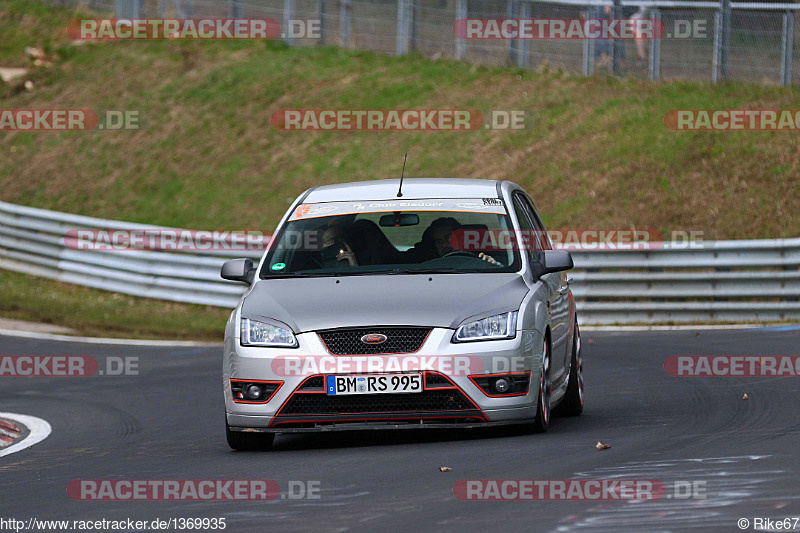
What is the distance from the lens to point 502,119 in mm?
26188

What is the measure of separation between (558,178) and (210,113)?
11.1 m

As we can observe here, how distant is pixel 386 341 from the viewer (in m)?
8.18

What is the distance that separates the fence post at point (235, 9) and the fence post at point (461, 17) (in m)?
7.77

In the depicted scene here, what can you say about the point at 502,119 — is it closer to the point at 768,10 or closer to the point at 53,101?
the point at 768,10

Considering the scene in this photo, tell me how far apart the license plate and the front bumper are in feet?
0.12

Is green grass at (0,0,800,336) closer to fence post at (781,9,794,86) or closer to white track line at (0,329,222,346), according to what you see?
fence post at (781,9,794,86)

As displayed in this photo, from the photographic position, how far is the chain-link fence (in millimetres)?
23734

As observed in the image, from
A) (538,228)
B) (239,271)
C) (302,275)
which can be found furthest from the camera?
(538,228)

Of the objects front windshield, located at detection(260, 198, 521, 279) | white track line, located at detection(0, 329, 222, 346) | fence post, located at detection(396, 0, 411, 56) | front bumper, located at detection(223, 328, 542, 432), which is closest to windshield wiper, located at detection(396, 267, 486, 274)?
front windshield, located at detection(260, 198, 521, 279)

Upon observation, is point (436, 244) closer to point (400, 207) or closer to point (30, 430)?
point (400, 207)

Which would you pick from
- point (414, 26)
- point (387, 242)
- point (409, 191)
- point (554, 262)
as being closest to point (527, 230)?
point (554, 262)

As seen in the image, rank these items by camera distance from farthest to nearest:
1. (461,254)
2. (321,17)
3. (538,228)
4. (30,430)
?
(321,17) < (30,430) < (538,228) < (461,254)

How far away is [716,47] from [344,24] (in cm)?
1087

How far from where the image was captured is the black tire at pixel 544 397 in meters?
8.50
